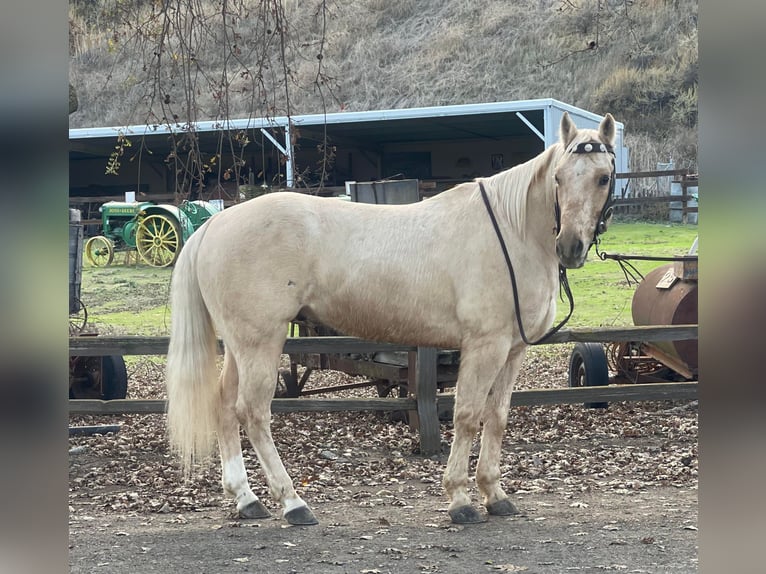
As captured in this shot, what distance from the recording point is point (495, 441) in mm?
4613

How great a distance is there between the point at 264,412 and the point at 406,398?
2094mm

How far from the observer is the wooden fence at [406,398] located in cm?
609

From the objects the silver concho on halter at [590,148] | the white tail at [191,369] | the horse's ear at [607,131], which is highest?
the horse's ear at [607,131]

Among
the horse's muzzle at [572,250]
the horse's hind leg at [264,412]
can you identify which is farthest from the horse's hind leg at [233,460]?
the horse's muzzle at [572,250]

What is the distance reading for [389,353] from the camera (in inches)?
281

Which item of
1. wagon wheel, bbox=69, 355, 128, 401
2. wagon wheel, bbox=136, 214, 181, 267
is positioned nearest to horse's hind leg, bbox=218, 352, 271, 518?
wagon wheel, bbox=69, 355, 128, 401

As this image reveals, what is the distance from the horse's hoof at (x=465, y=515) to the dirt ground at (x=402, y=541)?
4 centimetres

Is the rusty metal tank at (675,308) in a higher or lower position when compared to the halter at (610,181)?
lower

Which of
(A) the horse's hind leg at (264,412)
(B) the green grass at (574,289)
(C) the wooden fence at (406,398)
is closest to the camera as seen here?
(A) the horse's hind leg at (264,412)

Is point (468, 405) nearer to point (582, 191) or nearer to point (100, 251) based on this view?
point (582, 191)

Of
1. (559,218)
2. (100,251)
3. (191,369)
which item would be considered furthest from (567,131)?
(100,251)

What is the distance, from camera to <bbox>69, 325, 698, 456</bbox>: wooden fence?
6.09 m

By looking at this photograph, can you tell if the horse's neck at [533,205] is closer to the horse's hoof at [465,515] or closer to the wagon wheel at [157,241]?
the horse's hoof at [465,515]
